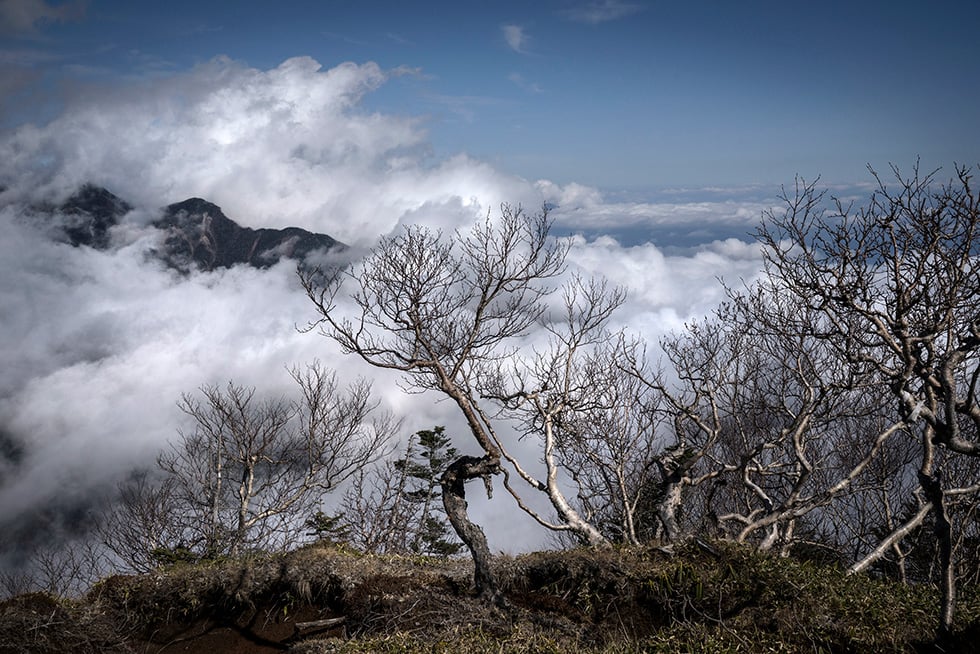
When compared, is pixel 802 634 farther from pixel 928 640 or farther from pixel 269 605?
pixel 269 605

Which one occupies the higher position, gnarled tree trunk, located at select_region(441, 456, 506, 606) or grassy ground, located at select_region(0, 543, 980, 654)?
gnarled tree trunk, located at select_region(441, 456, 506, 606)

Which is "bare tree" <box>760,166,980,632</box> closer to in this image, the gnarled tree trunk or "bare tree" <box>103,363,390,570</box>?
the gnarled tree trunk

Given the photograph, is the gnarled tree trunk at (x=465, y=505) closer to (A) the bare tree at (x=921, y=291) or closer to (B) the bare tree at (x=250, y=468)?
(A) the bare tree at (x=921, y=291)

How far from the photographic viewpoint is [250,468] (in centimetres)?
1717

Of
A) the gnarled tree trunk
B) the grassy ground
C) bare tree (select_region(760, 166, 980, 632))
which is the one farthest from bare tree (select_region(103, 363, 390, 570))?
bare tree (select_region(760, 166, 980, 632))

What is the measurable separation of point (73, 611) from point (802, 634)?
769 cm

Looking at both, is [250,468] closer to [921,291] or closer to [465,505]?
[465,505]

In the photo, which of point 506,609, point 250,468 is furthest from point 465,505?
point 250,468

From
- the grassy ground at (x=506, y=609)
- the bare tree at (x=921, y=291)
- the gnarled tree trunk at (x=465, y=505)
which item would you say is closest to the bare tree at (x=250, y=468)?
the grassy ground at (x=506, y=609)

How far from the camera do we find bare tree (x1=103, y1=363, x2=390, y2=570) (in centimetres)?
1780

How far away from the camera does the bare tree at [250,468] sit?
17.8 metres

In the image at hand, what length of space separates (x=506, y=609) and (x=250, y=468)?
11.6 m

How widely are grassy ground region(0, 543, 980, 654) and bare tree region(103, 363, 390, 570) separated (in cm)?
829

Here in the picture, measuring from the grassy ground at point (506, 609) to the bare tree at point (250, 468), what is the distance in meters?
8.29
